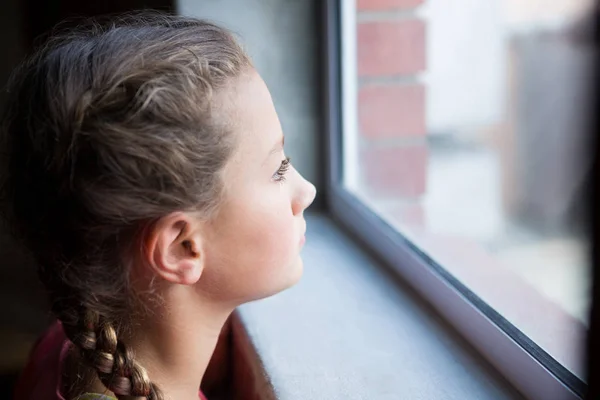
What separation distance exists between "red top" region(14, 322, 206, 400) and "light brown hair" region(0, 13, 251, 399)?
124mm

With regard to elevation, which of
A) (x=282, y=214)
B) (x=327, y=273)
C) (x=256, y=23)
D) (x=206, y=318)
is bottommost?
(x=327, y=273)

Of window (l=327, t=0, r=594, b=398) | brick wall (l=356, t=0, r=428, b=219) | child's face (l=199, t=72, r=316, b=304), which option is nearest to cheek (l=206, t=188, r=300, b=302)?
child's face (l=199, t=72, r=316, b=304)

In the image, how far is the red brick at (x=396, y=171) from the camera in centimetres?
141

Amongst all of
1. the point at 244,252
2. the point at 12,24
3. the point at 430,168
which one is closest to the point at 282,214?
the point at 244,252

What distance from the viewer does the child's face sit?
792 millimetres

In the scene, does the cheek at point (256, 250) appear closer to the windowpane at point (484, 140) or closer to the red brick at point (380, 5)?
the windowpane at point (484, 140)

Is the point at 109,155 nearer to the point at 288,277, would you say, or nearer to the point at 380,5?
the point at 288,277

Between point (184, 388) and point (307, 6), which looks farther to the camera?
point (307, 6)

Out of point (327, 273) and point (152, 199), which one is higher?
point (152, 199)

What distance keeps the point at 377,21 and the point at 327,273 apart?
471mm

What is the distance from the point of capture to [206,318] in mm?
854

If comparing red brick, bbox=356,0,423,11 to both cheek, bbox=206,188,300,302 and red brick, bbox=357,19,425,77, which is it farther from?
cheek, bbox=206,188,300,302

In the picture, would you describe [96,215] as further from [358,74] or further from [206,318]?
[358,74]

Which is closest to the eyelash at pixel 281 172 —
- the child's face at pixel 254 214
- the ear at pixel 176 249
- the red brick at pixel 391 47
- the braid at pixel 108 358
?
the child's face at pixel 254 214
